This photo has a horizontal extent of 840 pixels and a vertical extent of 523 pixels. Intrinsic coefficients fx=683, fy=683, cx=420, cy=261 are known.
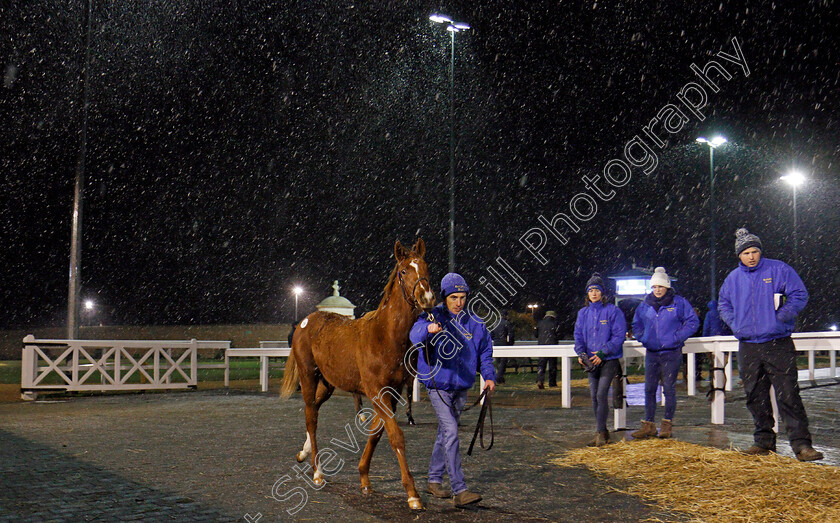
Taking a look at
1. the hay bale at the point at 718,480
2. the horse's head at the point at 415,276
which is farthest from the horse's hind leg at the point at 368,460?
the hay bale at the point at 718,480

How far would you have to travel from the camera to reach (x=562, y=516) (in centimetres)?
523

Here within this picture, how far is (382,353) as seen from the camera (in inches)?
238

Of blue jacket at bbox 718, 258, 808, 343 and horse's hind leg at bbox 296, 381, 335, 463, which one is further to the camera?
horse's hind leg at bbox 296, 381, 335, 463

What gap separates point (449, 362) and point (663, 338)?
3999 mm

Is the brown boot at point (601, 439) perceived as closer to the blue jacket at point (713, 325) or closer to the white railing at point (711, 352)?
the white railing at point (711, 352)

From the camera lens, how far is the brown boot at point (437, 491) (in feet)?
19.3

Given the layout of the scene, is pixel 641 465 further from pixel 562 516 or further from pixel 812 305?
pixel 812 305

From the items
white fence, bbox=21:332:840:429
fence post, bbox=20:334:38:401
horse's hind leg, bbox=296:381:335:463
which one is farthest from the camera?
fence post, bbox=20:334:38:401

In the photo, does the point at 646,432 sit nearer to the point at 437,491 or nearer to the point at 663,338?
the point at 663,338

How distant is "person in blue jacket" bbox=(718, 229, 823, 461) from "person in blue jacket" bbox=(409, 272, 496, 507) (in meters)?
3.22

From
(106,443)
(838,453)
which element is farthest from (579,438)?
(106,443)

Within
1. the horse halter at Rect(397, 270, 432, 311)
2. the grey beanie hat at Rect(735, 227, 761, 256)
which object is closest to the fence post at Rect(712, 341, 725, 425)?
the grey beanie hat at Rect(735, 227, 761, 256)

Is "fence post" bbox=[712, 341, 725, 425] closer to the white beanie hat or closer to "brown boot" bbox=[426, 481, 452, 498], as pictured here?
the white beanie hat

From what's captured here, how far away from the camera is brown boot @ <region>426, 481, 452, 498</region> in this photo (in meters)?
5.88
